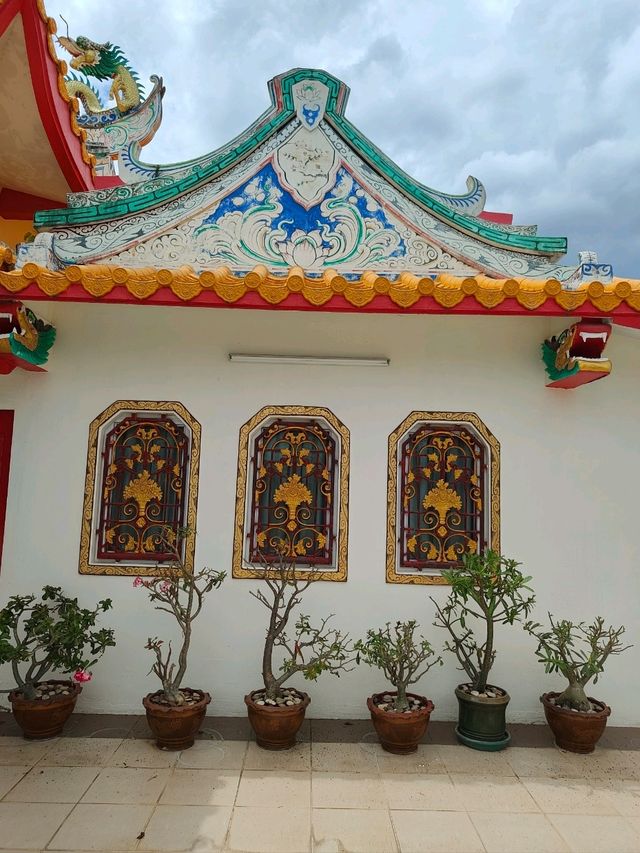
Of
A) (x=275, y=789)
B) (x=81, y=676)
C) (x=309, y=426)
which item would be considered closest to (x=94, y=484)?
(x=81, y=676)

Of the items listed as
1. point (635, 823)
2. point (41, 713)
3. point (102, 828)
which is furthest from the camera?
point (41, 713)

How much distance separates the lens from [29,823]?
2752 mm

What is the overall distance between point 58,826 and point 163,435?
2335mm

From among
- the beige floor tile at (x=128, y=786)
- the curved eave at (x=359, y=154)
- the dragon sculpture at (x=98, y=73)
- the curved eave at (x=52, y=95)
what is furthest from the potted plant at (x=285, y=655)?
the dragon sculpture at (x=98, y=73)

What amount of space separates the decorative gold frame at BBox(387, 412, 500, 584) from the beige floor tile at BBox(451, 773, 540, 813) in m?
1.20

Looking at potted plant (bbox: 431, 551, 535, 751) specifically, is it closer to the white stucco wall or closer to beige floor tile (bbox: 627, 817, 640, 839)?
the white stucco wall

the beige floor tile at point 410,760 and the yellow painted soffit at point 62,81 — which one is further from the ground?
the yellow painted soffit at point 62,81

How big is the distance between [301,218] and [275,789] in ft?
12.0

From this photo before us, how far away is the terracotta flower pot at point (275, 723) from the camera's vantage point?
3.47 metres

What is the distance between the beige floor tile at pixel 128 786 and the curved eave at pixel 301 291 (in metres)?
2.68

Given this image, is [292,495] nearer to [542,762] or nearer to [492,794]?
[492,794]

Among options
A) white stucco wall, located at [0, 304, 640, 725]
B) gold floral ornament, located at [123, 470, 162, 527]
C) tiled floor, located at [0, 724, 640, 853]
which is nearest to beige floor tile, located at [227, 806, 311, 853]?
tiled floor, located at [0, 724, 640, 853]

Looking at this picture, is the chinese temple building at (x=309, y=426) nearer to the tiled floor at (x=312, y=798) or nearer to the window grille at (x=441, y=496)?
the window grille at (x=441, y=496)

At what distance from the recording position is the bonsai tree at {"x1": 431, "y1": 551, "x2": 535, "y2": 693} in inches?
144
